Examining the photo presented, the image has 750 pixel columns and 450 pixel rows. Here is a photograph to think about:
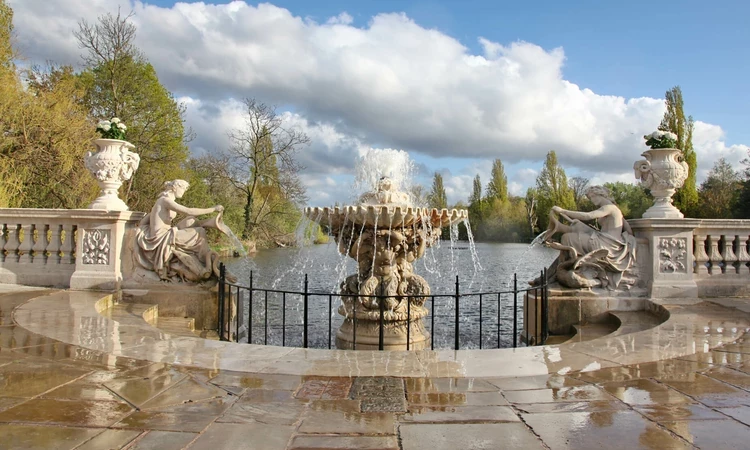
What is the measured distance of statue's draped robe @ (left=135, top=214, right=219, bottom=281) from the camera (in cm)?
796

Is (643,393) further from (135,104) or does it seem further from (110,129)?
(135,104)

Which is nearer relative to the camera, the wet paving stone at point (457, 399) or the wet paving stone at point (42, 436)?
the wet paving stone at point (42, 436)

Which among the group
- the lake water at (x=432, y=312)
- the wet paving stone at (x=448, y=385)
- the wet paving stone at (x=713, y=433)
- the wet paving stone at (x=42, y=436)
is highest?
the wet paving stone at (x=448, y=385)

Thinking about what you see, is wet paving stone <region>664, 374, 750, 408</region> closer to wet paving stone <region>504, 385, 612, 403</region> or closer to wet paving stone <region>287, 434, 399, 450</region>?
wet paving stone <region>504, 385, 612, 403</region>

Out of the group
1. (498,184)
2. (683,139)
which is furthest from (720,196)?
(498,184)

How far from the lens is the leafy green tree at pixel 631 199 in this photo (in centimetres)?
4500

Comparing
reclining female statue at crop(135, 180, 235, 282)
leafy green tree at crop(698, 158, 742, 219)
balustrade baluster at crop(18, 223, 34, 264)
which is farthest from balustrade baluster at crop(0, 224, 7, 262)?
leafy green tree at crop(698, 158, 742, 219)

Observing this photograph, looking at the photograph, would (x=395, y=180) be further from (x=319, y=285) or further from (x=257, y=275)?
(x=257, y=275)

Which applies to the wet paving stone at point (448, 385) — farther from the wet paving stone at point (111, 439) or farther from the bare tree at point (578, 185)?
the bare tree at point (578, 185)

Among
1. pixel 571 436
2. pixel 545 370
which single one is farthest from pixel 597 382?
pixel 571 436

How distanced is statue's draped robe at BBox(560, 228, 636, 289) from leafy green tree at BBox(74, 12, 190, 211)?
67.9ft

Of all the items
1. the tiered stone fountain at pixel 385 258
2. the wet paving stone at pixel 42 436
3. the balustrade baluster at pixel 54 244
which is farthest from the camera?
the balustrade baluster at pixel 54 244

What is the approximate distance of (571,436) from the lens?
292 centimetres

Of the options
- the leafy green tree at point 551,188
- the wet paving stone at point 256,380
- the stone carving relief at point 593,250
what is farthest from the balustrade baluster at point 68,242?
the leafy green tree at point 551,188
